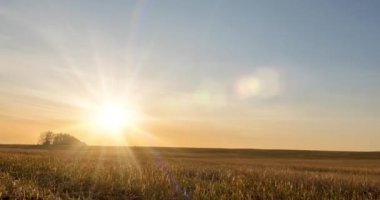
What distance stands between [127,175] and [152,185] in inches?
83.1

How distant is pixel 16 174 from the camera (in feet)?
41.9

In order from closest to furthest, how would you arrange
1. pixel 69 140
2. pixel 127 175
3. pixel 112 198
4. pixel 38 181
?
pixel 112 198 → pixel 38 181 → pixel 127 175 → pixel 69 140

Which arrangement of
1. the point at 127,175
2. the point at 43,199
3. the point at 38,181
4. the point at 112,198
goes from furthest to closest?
the point at 127,175, the point at 38,181, the point at 112,198, the point at 43,199

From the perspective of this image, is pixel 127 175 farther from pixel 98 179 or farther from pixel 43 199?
pixel 43 199

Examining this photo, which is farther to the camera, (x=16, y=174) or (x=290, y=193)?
(x=16, y=174)

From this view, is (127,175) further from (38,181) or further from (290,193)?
(290,193)

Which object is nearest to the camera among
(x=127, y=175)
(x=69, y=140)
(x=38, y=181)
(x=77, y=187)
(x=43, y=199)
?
(x=43, y=199)

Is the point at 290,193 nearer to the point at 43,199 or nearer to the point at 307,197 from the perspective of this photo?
the point at 307,197

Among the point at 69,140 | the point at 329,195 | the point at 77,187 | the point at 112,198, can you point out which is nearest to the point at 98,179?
the point at 77,187

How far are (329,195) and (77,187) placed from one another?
6062 mm

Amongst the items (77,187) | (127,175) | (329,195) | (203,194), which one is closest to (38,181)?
(77,187)

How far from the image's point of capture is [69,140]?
384 ft

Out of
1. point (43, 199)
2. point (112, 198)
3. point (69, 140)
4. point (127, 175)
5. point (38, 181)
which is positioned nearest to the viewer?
point (43, 199)

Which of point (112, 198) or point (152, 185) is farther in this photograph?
point (152, 185)
